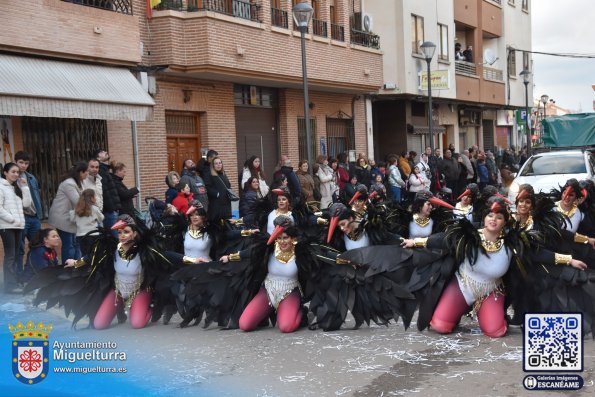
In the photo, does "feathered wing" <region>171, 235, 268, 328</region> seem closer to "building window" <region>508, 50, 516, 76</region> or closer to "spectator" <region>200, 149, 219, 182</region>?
"spectator" <region>200, 149, 219, 182</region>

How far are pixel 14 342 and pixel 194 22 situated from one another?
40.1ft

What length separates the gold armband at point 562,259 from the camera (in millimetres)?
7617

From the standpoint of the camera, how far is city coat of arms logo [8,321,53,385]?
6.11 meters

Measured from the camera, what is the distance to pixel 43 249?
10.6m

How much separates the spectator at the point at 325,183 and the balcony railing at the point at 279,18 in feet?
15.0

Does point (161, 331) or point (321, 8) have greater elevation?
point (321, 8)

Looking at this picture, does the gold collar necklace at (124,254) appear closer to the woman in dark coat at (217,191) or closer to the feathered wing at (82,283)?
the feathered wing at (82,283)

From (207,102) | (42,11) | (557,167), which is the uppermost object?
(42,11)

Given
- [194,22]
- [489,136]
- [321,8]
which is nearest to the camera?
[194,22]

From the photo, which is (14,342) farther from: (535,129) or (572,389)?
(535,129)

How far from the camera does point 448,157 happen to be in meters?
23.4

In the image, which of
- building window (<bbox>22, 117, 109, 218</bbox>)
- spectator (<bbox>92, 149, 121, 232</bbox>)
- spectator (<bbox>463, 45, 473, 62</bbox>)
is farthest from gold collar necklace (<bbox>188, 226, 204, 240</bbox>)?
spectator (<bbox>463, 45, 473, 62</bbox>)

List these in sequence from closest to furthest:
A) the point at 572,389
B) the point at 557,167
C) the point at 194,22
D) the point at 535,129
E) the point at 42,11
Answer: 1. the point at 572,389
2. the point at 42,11
3. the point at 194,22
4. the point at 557,167
5. the point at 535,129

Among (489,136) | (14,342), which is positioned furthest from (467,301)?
(489,136)
